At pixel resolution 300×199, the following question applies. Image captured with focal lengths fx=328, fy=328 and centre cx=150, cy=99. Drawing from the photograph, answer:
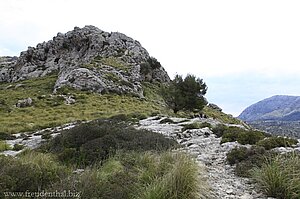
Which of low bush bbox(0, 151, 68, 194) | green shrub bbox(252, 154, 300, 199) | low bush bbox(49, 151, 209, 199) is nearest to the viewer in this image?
low bush bbox(49, 151, 209, 199)

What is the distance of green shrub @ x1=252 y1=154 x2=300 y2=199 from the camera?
826 cm

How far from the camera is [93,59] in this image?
75.4 m

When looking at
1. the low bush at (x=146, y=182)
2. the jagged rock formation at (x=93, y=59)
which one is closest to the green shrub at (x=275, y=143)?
the low bush at (x=146, y=182)

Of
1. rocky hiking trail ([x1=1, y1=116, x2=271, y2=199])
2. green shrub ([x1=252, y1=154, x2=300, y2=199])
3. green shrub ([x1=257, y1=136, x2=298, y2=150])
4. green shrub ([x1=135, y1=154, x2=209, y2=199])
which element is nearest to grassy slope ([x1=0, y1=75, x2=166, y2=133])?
rocky hiking trail ([x1=1, y1=116, x2=271, y2=199])

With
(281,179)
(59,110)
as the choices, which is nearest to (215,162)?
(281,179)

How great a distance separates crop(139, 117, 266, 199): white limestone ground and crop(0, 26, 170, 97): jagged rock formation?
4040cm

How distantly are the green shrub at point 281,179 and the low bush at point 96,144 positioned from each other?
15.4 feet

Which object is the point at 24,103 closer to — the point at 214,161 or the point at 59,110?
A: the point at 59,110

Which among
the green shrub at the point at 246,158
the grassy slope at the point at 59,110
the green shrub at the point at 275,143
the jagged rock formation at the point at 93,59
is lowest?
the green shrub at the point at 246,158

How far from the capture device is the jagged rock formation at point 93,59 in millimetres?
64375

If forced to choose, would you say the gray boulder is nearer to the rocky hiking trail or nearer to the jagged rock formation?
the jagged rock formation

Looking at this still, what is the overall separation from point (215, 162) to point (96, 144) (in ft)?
16.1

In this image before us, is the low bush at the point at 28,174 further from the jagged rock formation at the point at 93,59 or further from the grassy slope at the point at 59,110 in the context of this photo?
the jagged rock formation at the point at 93,59

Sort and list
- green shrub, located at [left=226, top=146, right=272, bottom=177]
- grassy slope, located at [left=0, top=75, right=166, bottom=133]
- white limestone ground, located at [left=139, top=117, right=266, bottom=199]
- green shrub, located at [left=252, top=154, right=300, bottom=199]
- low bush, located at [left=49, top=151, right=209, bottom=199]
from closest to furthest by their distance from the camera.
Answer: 1. low bush, located at [left=49, top=151, right=209, bottom=199]
2. green shrub, located at [left=252, top=154, right=300, bottom=199]
3. white limestone ground, located at [left=139, top=117, right=266, bottom=199]
4. green shrub, located at [left=226, top=146, right=272, bottom=177]
5. grassy slope, located at [left=0, top=75, right=166, bottom=133]
